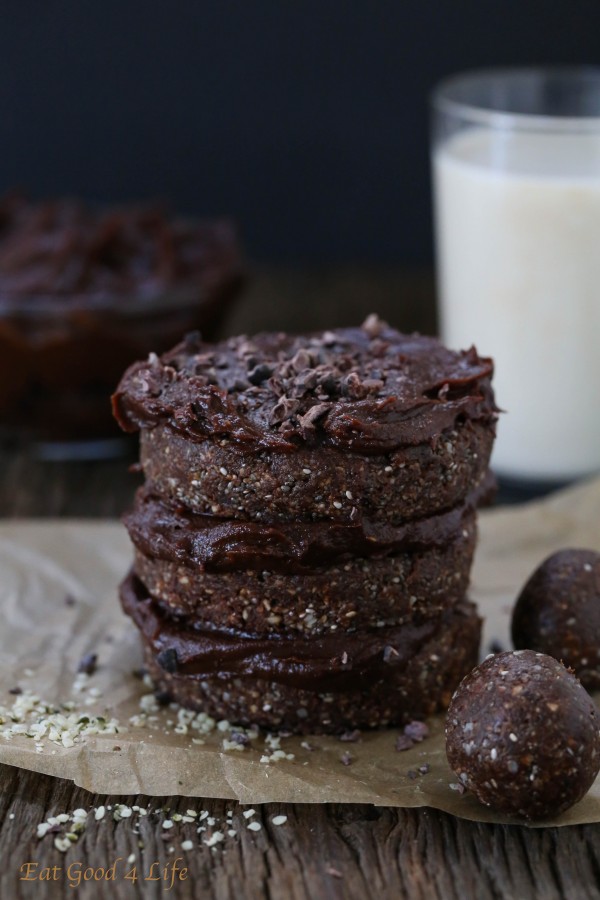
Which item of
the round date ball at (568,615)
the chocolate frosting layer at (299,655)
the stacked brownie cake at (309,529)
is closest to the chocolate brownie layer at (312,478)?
the stacked brownie cake at (309,529)

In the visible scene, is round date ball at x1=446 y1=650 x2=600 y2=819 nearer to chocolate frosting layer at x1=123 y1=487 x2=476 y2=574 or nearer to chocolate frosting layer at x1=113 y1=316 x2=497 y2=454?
chocolate frosting layer at x1=123 y1=487 x2=476 y2=574

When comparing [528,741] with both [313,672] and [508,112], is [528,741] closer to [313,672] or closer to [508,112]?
[313,672]

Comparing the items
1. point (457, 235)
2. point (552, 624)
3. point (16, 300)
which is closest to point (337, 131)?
point (457, 235)

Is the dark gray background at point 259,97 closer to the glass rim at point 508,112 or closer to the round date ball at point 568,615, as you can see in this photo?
the glass rim at point 508,112

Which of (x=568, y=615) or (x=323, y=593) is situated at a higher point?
(x=323, y=593)

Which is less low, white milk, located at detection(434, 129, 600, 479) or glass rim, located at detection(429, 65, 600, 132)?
glass rim, located at detection(429, 65, 600, 132)

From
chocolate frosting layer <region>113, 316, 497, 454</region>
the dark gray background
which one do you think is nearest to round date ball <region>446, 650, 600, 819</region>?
chocolate frosting layer <region>113, 316, 497, 454</region>

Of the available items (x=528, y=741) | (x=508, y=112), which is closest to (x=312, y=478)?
(x=528, y=741)
